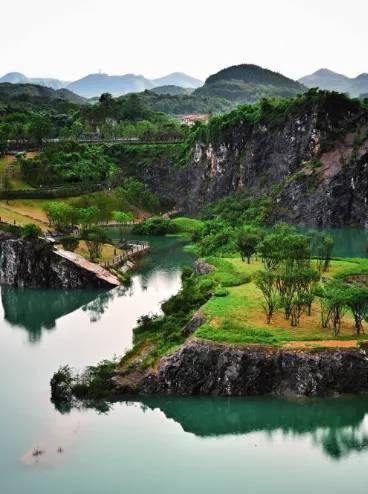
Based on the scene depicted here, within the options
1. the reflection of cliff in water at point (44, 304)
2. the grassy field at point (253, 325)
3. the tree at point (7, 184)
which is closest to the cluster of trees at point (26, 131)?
the tree at point (7, 184)

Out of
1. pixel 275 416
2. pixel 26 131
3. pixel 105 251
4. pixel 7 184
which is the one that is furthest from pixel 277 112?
pixel 275 416

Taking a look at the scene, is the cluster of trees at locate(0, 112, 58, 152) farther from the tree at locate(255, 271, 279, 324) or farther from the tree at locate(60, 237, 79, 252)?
the tree at locate(255, 271, 279, 324)

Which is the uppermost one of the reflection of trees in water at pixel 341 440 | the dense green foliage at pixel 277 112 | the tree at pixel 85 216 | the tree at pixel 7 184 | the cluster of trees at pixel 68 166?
the dense green foliage at pixel 277 112

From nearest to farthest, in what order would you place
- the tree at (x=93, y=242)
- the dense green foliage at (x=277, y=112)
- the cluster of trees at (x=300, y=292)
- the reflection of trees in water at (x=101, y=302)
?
the cluster of trees at (x=300, y=292), the reflection of trees in water at (x=101, y=302), the tree at (x=93, y=242), the dense green foliage at (x=277, y=112)

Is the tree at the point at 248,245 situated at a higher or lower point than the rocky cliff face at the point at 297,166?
lower

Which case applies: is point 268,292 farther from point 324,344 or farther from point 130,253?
point 130,253

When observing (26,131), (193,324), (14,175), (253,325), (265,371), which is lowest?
(265,371)

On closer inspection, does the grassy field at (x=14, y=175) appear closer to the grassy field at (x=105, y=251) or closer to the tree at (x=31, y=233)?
the grassy field at (x=105, y=251)
